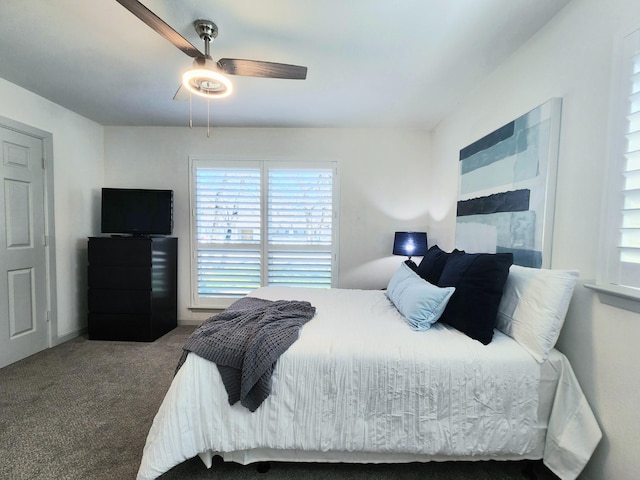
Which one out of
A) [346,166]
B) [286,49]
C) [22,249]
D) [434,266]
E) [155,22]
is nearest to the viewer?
[155,22]

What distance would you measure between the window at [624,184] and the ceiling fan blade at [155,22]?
208 centimetres

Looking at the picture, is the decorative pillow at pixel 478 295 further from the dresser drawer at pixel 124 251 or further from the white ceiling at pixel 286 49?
the dresser drawer at pixel 124 251

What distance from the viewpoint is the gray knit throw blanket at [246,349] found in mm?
1301

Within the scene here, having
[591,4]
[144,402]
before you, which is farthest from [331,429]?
[591,4]

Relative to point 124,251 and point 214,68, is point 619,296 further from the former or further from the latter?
point 124,251

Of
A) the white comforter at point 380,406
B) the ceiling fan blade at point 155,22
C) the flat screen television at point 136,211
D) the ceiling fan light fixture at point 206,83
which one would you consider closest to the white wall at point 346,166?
the flat screen television at point 136,211

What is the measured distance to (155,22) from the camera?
4.33 feet

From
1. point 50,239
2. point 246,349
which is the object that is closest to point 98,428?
point 246,349

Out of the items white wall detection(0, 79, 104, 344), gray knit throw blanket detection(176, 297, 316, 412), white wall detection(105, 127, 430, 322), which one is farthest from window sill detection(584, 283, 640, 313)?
white wall detection(0, 79, 104, 344)

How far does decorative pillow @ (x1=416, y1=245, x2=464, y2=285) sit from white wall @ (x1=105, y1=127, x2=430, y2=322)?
118 centimetres

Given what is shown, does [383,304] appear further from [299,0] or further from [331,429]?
[299,0]

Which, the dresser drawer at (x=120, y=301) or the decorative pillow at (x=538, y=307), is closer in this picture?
the decorative pillow at (x=538, y=307)

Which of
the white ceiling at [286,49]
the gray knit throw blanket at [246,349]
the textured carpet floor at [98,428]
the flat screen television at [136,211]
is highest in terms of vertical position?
the white ceiling at [286,49]

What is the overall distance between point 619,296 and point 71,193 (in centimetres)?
451
